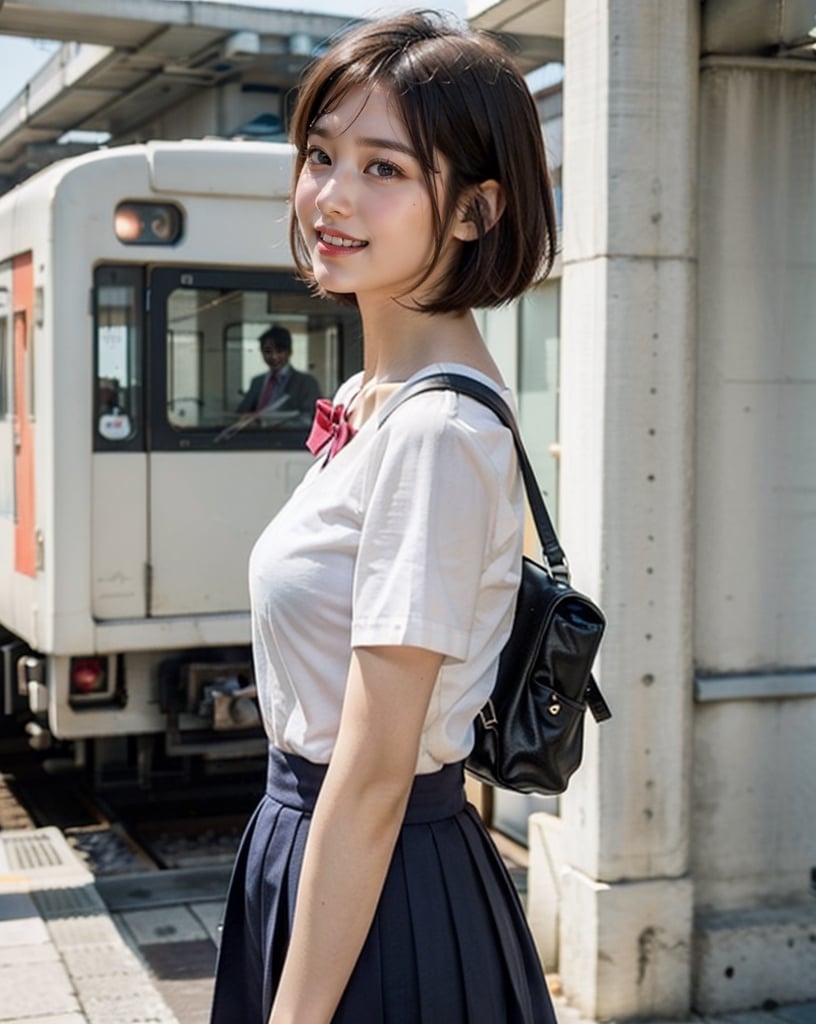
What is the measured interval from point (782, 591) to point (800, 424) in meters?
0.51

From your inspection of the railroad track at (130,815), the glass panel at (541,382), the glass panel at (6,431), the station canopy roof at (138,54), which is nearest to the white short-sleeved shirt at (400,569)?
the glass panel at (541,382)

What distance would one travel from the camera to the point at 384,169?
1779 mm

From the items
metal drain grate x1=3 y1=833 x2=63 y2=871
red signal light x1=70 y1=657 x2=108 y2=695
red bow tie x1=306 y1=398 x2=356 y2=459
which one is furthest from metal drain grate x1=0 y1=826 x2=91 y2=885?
red bow tie x1=306 y1=398 x2=356 y2=459

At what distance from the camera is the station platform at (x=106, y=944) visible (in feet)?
16.5

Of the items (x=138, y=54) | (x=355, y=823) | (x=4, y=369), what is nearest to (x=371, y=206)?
(x=355, y=823)

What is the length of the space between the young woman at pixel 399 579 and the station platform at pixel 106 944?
300cm

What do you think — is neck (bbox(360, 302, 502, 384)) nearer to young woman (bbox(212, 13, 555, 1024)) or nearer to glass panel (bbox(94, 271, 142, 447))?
young woman (bbox(212, 13, 555, 1024))

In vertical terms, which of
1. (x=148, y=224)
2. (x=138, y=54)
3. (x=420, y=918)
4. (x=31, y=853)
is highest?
(x=138, y=54)

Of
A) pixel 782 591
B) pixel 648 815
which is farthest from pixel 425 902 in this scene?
pixel 782 591

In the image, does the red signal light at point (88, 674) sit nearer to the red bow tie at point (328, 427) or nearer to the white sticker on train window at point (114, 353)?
the white sticker on train window at point (114, 353)

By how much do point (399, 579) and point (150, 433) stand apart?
593 centimetres

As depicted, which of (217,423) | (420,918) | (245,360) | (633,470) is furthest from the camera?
(245,360)

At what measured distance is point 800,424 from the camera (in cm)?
489

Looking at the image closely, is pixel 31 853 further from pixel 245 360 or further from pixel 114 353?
pixel 245 360
